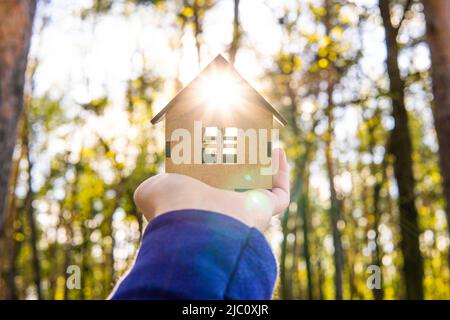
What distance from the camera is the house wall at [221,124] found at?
0.79 metres

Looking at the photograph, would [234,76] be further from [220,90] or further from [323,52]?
[323,52]

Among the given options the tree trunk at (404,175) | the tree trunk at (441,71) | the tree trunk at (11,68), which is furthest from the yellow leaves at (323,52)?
the tree trunk at (11,68)

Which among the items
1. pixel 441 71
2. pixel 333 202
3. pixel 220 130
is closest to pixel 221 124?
pixel 220 130

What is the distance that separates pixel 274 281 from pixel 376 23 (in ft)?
33.1

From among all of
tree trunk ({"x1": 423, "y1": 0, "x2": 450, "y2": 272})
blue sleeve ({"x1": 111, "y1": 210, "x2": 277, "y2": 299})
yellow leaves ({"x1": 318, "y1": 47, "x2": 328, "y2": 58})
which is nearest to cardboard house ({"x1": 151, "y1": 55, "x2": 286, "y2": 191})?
blue sleeve ({"x1": 111, "y1": 210, "x2": 277, "y2": 299})

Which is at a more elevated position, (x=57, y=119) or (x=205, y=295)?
(x=57, y=119)

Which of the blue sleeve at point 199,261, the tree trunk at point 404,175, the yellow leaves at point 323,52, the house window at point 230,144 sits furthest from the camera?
the tree trunk at point 404,175

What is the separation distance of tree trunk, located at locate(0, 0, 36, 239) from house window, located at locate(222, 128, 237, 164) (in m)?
2.15

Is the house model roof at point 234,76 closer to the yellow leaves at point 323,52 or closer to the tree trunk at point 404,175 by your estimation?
the yellow leaves at point 323,52

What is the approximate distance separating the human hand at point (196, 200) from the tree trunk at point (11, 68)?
2290mm

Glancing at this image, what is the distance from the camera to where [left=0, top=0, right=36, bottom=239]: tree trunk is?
2.84 metres

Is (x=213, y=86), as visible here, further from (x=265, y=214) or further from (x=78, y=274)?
(x=78, y=274)
